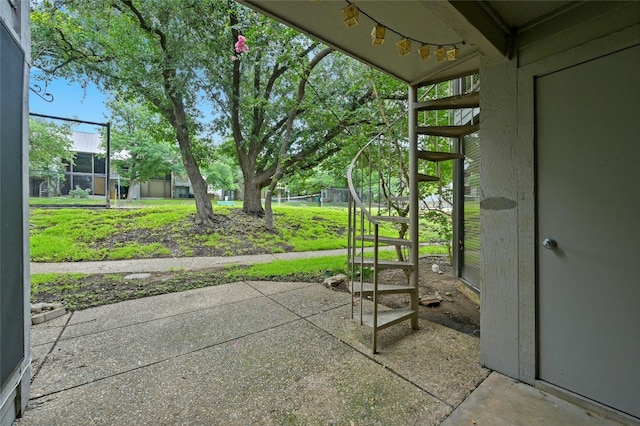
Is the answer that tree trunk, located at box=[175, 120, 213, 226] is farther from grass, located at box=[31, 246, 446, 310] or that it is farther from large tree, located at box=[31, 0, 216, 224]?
grass, located at box=[31, 246, 446, 310]

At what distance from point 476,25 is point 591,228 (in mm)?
1261

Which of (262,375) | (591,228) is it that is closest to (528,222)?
(591,228)

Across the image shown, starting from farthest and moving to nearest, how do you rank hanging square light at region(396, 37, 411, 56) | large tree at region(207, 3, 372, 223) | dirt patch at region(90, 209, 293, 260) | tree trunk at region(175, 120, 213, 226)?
tree trunk at region(175, 120, 213, 226), dirt patch at region(90, 209, 293, 260), large tree at region(207, 3, 372, 223), hanging square light at region(396, 37, 411, 56)

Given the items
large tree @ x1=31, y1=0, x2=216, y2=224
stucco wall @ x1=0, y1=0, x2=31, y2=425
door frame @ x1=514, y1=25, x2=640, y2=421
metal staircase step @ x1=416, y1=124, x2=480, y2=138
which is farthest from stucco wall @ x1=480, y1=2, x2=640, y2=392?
large tree @ x1=31, y1=0, x2=216, y2=224

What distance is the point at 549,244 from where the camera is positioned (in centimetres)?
154

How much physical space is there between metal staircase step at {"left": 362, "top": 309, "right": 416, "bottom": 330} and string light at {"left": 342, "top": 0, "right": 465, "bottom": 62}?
199 centimetres

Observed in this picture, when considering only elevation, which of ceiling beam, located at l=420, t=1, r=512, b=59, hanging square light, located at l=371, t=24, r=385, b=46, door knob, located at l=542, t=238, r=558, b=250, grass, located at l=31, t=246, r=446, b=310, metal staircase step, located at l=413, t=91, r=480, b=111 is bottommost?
grass, located at l=31, t=246, r=446, b=310

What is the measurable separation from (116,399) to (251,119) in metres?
6.86

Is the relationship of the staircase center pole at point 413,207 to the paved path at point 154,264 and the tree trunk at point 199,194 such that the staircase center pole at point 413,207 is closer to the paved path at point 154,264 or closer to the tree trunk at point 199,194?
the paved path at point 154,264

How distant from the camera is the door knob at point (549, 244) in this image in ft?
5.02

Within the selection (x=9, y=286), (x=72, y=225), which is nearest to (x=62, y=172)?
(x=72, y=225)

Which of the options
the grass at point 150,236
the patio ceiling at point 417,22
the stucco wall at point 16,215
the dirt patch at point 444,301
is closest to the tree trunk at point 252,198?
the grass at point 150,236

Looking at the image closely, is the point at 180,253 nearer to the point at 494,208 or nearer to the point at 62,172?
the point at 62,172

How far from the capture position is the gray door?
1.30 meters
